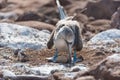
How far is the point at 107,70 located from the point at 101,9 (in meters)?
15.8

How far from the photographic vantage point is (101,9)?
23938 mm

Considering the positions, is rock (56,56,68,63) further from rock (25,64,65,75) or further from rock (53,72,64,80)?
rock (53,72,64,80)

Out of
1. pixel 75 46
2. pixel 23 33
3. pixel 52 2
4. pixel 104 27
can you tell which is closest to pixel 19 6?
pixel 52 2

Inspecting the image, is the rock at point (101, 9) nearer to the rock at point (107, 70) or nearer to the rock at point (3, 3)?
the rock at point (3, 3)

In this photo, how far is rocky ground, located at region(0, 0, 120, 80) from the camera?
888cm

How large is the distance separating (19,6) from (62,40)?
42.0ft

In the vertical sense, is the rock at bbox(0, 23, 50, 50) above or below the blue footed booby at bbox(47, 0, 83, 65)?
above

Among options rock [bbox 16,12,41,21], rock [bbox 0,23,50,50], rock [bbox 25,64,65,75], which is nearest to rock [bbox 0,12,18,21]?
rock [bbox 16,12,41,21]

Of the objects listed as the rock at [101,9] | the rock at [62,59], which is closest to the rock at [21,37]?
the rock at [62,59]

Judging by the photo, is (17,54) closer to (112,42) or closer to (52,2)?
(112,42)

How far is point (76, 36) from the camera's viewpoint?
459 inches

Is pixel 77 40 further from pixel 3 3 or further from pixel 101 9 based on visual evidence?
pixel 3 3

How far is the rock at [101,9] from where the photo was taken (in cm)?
2366

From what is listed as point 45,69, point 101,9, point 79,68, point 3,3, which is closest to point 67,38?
point 45,69
